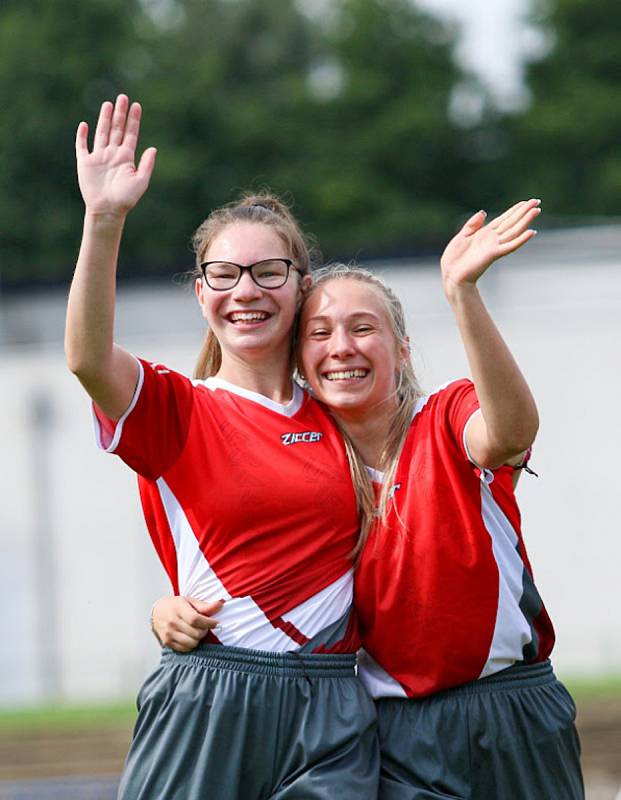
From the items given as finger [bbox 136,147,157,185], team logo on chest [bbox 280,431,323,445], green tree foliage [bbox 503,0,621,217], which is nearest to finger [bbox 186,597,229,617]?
team logo on chest [bbox 280,431,323,445]

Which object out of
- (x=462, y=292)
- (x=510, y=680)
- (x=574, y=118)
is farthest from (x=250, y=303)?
(x=574, y=118)

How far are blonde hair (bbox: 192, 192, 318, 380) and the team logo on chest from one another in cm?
43

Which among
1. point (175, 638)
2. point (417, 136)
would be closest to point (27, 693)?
point (175, 638)

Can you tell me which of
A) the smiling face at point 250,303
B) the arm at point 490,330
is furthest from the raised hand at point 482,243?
the smiling face at point 250,303

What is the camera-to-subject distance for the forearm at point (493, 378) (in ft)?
11.6

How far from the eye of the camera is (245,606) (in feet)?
12.5

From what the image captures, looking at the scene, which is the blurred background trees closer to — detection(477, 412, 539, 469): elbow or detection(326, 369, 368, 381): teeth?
detection(326, 369, 368, 381): teeth

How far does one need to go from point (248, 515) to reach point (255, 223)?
0.88 metres

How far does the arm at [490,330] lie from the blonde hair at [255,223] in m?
0.68

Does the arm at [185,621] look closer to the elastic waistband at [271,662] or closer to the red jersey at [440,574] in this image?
the elastic waistband at [271,662]

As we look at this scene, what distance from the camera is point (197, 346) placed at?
15.0 metres

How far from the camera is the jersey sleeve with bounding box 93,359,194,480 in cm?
372

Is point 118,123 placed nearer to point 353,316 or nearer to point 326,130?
point 353,316

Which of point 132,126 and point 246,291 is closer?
point 132,126
